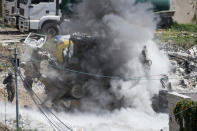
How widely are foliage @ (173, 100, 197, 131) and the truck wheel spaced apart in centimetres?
1400

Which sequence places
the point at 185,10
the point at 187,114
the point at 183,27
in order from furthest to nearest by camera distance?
1. the point at 185,10
2. the point at 183,27
3. the point at 187,114

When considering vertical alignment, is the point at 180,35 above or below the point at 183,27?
below

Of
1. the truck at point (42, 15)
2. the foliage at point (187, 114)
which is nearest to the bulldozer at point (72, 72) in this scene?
the foliage at point (187, 114)

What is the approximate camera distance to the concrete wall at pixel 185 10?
1457 inches

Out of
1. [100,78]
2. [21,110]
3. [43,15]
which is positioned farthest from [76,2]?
[21,110]

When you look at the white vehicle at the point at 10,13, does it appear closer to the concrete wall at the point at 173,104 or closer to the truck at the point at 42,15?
the truck at the point at 42,15

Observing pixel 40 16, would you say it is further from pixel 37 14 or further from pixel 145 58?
pixel 145 58

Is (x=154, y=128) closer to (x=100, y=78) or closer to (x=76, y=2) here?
(x=100, y=78)

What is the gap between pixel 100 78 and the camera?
21.8 meters

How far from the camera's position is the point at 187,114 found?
1519 centimetres

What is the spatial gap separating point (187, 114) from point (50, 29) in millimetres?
14710

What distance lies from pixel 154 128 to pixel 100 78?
133 inches

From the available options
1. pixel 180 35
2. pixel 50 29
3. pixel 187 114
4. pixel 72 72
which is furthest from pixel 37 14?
pixel 187 114

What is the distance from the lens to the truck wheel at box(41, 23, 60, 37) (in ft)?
93.2
